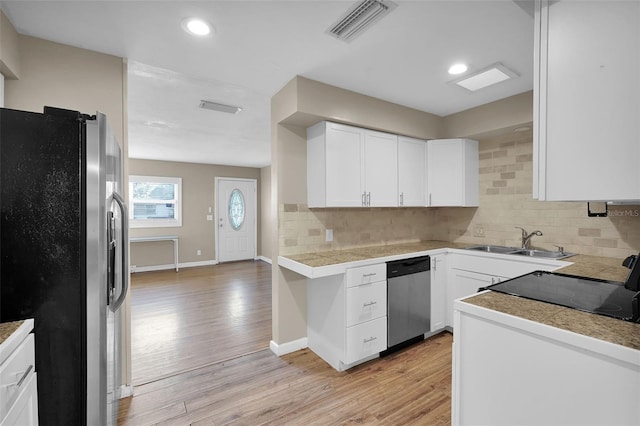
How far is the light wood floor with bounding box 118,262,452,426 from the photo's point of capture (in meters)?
1.89

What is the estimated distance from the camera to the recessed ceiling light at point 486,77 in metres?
2.36

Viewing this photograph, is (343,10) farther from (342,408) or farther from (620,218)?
(620,218)

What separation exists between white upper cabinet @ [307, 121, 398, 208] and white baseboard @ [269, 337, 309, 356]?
1.33m

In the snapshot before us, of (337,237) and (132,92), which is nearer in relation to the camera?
(132,92)

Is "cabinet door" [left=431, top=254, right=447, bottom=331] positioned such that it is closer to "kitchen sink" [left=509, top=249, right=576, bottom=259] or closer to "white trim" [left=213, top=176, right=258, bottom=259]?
"kitchen sink" [left=509, top=249, right=576, bottom=259]

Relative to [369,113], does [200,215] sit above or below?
below

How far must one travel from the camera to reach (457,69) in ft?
7.77

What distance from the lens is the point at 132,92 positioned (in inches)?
112

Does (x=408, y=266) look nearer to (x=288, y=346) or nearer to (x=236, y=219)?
(x=288, y=346)

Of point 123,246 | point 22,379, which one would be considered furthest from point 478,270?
point 22,379

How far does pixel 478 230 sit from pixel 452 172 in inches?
32.2

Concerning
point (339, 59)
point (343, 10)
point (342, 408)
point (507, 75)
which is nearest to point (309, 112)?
point (339, 59)

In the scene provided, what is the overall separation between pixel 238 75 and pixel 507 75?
229cm

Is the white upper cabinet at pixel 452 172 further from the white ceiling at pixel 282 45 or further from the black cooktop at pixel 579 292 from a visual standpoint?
the black cooktop at pixel 579 292
